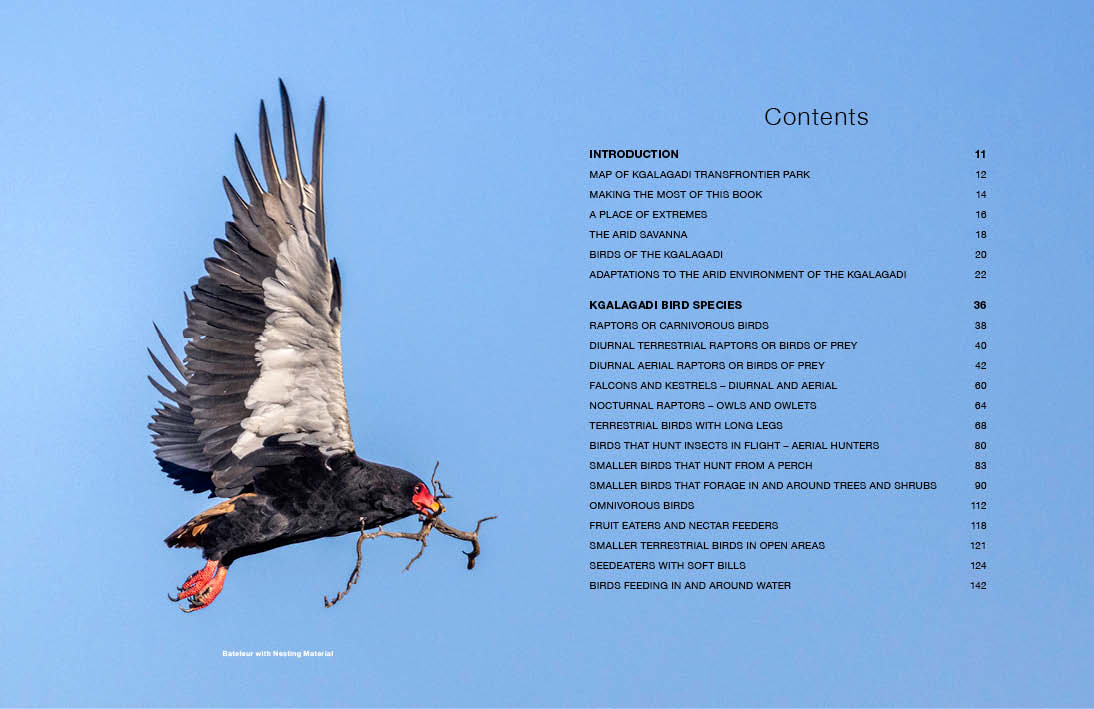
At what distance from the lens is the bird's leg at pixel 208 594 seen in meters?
8.55

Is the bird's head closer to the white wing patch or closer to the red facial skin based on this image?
the red facial skin

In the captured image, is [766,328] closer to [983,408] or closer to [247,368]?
[983,408]

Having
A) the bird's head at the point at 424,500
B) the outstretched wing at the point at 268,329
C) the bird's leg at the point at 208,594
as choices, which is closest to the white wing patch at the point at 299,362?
the outstretched wing at the point at 268,329

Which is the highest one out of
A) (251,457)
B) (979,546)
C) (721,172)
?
(721,172)

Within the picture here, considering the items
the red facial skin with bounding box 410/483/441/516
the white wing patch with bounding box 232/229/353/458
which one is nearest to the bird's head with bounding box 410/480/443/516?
the red facial skin with bounding box 410/483/441/516

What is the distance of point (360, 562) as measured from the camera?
8.20 m

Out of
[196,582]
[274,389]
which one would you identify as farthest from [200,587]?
[274,389]

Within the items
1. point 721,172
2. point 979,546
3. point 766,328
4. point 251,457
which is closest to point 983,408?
point 979,546

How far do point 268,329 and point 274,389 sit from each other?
41 cm

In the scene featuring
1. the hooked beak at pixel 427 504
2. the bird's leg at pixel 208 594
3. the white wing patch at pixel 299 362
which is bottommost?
the bird's leg at pixel 208 594

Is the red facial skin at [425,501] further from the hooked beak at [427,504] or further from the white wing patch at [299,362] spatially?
the white wing patch at [299,362]

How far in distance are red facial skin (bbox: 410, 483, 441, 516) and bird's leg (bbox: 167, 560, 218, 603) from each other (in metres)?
1.47

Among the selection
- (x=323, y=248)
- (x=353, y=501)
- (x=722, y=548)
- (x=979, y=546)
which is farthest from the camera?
(x=979, y=546)

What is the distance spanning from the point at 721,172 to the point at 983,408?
296 cm
